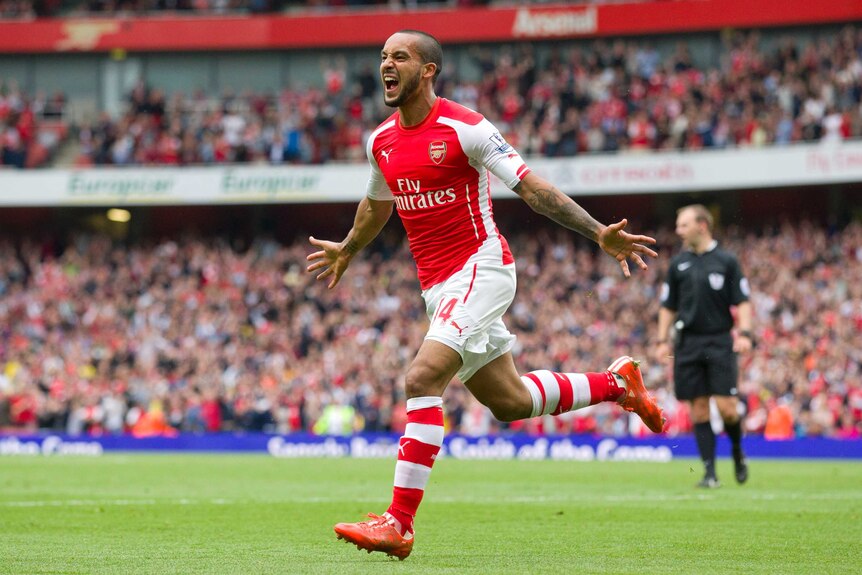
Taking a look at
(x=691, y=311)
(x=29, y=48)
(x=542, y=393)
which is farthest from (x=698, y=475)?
(x=29, y=48)

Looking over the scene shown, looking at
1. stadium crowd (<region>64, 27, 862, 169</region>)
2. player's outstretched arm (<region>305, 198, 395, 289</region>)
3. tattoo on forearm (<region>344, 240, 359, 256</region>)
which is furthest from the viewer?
stadium crowd (<region>64, 27, 862, 169</region>)

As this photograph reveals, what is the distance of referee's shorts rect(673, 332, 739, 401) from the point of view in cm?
1141

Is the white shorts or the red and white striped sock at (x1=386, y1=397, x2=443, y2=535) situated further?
the white shorts

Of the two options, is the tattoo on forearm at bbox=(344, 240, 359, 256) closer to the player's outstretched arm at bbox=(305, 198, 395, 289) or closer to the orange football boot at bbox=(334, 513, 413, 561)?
the player's outstretched arm at bbox=(305, 198, 395, 289)

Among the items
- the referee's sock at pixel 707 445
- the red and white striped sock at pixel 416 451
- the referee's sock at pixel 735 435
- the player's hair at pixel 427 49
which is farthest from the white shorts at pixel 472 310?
A: the referee's sock at pixel 735 435

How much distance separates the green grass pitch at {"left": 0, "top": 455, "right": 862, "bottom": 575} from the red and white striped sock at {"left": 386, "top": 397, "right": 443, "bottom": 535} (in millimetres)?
300

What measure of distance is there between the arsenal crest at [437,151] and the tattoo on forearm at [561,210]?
54 cm

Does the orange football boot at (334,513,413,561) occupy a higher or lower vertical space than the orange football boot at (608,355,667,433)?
lower

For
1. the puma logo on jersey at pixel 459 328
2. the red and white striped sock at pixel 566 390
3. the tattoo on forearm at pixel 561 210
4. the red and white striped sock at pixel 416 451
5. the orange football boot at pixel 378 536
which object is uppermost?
the tattoo on forearm at pixel 561 210

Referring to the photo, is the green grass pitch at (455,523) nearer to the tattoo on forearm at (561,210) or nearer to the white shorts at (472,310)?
the white shorts at (472,310)

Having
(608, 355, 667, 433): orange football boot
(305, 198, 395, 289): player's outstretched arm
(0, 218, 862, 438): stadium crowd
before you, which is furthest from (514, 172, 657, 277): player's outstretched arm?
(0, 218, 862, 438): stadium crowd

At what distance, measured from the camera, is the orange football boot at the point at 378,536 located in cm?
599

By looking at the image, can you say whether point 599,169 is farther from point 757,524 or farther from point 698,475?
point 757,524

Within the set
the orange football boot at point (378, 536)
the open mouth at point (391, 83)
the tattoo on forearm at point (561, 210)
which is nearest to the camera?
the orange football boot at point (378, 536)
